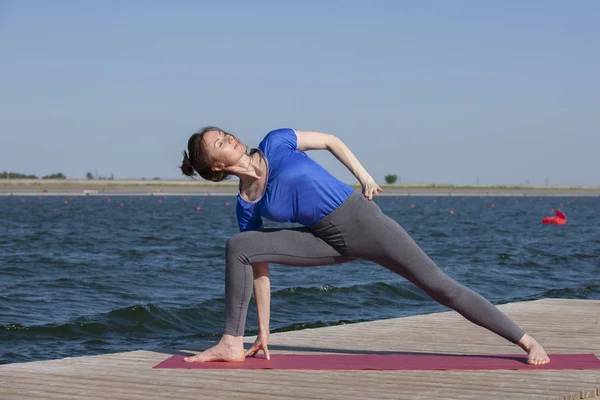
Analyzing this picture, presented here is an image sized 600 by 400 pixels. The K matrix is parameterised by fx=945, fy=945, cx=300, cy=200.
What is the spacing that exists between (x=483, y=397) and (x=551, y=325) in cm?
350

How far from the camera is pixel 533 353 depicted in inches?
246

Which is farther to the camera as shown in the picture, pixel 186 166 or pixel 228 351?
pixel 228 351

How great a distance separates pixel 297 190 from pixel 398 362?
1.48 metres

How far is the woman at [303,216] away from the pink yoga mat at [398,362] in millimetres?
313

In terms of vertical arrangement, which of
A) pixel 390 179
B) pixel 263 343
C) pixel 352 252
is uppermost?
pixel 352 252

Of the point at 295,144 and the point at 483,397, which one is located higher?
the point at 295,144

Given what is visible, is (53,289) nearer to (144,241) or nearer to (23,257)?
(23,257)

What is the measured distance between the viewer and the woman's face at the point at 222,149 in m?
5.78

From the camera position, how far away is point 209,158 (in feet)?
19.0

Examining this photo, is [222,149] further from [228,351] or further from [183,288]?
[183,288]

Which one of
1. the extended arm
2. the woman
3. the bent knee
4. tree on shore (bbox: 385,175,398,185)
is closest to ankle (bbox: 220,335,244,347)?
the woman

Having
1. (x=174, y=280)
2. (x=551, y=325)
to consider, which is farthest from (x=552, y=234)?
(x=551, y=325)

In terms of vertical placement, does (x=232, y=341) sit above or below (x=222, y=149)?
below

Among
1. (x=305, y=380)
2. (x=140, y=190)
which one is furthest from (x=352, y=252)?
(x=140, y=190)
